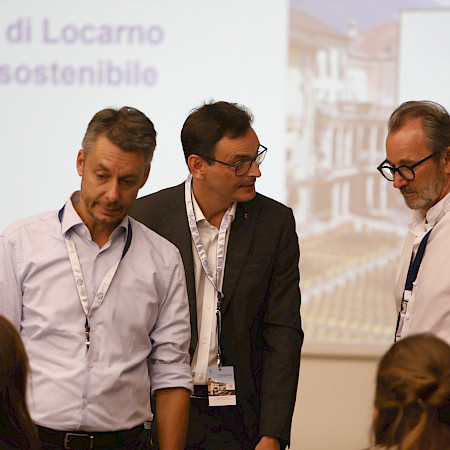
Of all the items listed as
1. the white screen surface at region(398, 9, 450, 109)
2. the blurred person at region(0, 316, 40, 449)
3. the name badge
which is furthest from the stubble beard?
the white screen surface at region(398, 9, 450, 109)

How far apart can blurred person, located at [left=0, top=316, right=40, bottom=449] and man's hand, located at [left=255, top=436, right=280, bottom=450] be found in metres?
1.03

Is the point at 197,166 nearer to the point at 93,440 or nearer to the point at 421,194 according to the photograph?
the point at 421,194

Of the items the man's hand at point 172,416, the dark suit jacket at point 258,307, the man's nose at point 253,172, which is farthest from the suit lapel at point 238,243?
the man's hand at point 172,416

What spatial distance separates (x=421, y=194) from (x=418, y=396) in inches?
45.1

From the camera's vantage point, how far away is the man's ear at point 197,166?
2588 millimetres

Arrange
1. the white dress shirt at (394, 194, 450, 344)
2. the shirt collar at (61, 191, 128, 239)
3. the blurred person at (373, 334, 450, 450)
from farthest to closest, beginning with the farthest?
the white dress shirt at (394, 194, 450, 344) < the shirt collar at (61, 191, 128, 239) < the blurred person at (373, 334, 450, 450)

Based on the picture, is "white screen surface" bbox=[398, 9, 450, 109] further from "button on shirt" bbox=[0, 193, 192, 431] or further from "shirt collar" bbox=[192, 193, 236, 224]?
"button on shirt" bbox=[0, 193, 192, 431]

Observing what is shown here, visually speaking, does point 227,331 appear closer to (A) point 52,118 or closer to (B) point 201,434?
(B) point 201,434

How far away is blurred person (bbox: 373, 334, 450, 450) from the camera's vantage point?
4.89 feet

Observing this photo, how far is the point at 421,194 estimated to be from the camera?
2529 mm

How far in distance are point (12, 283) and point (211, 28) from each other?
9.15 ft

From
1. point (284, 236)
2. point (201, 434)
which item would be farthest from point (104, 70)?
point (201, 434)

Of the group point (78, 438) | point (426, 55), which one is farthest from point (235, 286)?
point (426, 55)

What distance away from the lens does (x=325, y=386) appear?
15.9ft
